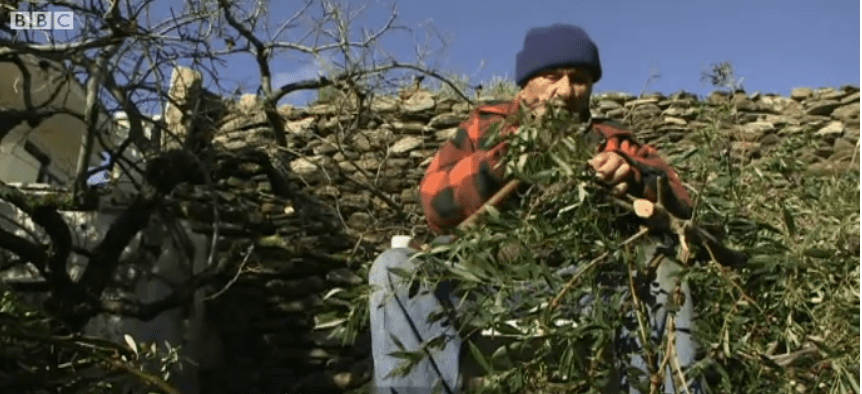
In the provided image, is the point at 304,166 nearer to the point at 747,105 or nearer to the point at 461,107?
the point at 461,107

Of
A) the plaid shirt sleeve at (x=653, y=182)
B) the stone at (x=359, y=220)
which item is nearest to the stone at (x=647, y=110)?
the stone at (x=359, y=220)

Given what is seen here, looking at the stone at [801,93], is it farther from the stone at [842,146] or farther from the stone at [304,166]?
the stone at [304,166]

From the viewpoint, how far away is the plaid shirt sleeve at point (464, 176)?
2.25m

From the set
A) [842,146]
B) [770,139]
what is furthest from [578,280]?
[842,146]

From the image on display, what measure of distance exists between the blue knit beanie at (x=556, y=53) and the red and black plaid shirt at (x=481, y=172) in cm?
10

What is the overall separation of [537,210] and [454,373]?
1.39ft

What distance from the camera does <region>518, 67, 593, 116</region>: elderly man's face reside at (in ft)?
8.27

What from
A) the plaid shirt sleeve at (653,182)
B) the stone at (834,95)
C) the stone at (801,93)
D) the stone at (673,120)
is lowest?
the plaid shirt sleeve at (653,182)

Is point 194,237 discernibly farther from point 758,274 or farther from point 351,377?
point 758,274

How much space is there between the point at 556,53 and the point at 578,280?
769mm

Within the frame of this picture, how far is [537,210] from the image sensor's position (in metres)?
2.04

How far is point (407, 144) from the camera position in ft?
22.0

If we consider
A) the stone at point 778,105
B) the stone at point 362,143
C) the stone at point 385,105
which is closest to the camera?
the stone at point 362,143

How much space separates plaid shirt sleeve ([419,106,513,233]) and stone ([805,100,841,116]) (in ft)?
16.9
